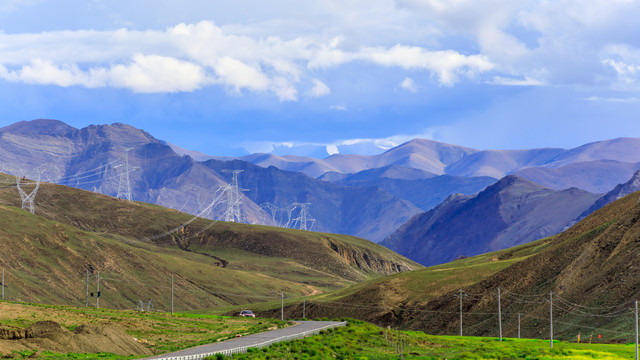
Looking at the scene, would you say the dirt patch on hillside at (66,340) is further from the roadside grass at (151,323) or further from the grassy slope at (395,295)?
the grassy slope at (395,295)

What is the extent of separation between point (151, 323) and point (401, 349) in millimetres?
30085

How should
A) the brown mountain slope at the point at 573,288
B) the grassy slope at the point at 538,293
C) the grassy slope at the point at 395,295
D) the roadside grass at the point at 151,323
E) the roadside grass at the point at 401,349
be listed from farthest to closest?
the grassy slope at the point at 395,295 → the grassy slope at the point at 538,293 → the brown mountain slope at the point at 573,288 → the roadside grass at the point at 151,323 → the roadside grass at the point at 401,349

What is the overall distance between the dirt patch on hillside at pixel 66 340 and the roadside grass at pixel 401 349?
12386 millimetres

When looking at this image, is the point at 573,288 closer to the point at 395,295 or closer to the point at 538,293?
the point at 538,293

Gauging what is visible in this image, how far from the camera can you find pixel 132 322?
84.2 m

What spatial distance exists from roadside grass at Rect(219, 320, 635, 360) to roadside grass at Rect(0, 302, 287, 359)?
31.8ft

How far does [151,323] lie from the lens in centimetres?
8581

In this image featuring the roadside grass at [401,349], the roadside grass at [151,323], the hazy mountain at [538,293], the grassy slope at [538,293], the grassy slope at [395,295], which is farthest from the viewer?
the grassy slope at [395,295]

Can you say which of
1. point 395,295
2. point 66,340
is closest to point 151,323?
point 66,340

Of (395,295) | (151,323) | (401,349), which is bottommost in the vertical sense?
(401,349)

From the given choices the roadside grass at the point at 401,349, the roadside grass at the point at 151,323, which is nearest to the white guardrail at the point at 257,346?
the roadside grass at the point at 401,349

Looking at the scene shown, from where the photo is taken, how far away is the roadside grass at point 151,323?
73562 millimetres

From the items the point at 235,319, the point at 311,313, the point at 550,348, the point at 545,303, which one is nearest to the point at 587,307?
the point at 545,303

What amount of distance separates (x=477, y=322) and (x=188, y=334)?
5539 centimetres
